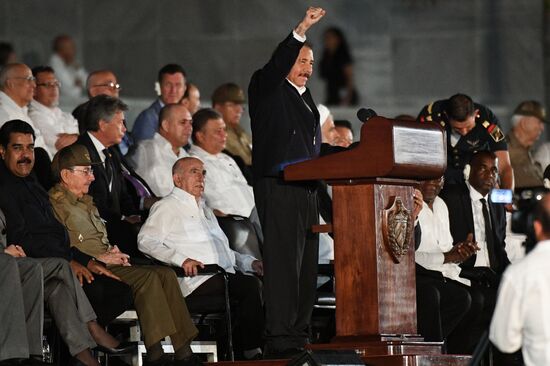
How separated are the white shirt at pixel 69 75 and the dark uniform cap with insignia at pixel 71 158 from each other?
489cm

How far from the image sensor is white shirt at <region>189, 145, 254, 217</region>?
1038 cm

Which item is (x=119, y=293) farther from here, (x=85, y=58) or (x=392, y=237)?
(x=85, y=58)

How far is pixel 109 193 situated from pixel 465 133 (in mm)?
2590

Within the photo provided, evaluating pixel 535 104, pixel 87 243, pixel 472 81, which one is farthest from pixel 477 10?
pixel 87 243

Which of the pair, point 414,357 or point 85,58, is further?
point 85,58

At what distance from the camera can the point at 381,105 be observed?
15.3 m

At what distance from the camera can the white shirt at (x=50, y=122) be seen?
1032 centimetres

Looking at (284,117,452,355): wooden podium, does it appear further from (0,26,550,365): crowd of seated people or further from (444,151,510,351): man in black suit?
(444,151,510,351): man in black suit

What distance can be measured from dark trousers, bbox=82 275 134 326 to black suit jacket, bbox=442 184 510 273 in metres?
2.47

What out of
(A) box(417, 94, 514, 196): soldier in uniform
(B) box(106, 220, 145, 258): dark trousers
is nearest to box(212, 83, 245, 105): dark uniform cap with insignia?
(A) box(417, 94, 514, 196): soldier in uniform

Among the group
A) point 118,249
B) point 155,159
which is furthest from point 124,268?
point 155,159

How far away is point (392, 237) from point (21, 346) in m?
1.83

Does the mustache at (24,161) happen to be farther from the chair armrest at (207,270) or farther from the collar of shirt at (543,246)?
the collar of shirt at (543,246)

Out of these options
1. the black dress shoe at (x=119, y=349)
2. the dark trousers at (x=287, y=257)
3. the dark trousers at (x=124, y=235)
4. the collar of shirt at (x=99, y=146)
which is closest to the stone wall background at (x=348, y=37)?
the collar of shirt at (x=99, y=146)
